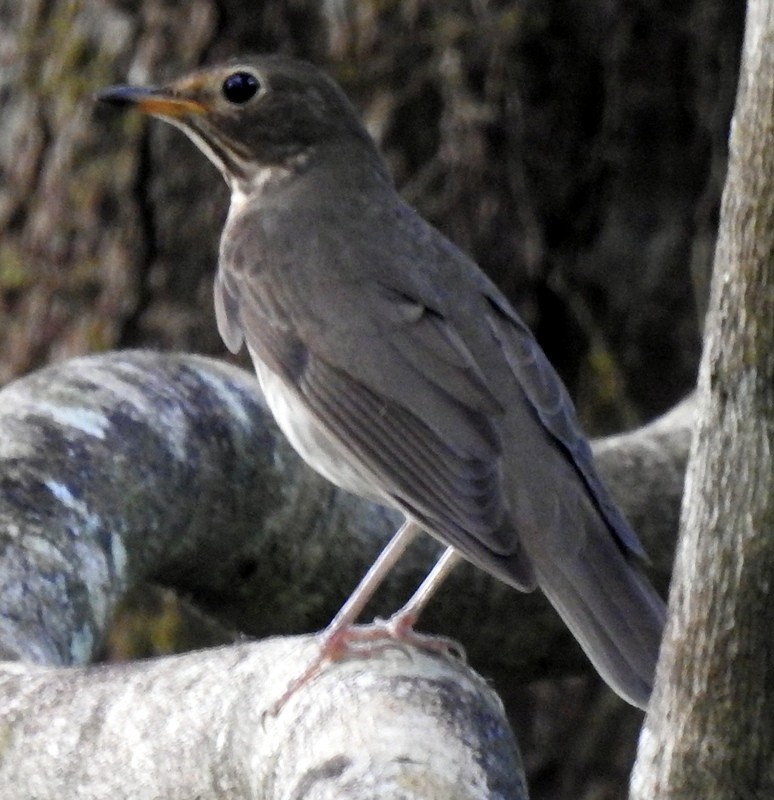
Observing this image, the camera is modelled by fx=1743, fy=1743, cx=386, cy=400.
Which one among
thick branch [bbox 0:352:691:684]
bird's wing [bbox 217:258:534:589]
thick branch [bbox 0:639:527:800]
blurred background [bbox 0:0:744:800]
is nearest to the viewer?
thick branch [bbox 0:639:527:800]

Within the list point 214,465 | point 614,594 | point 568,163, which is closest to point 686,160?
point 568,163

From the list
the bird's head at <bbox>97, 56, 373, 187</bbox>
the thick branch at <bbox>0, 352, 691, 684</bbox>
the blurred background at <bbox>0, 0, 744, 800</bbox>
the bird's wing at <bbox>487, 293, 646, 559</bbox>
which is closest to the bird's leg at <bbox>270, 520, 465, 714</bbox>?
the bird's wing at <bbox>487, 293, 646, 559</bbox>

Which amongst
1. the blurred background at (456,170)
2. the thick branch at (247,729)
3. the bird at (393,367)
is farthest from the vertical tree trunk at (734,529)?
the blurred background at (456,170)

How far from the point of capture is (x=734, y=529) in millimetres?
2531

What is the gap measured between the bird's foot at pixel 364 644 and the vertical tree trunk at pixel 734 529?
0.84 m

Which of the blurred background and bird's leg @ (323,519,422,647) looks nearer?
bird's leg @ (323,519,422,647)

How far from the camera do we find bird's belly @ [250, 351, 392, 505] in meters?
4.14

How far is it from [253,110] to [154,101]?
29cm

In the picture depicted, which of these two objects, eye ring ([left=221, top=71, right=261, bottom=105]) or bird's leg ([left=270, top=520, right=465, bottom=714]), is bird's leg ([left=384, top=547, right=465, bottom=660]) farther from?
eye ring ([left=221, top=71, right=261, bottom=105])

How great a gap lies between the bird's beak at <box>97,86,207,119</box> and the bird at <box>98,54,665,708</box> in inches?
0.4

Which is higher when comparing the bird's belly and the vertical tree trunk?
the vertical tree trunk

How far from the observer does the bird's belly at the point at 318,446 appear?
13.6ft

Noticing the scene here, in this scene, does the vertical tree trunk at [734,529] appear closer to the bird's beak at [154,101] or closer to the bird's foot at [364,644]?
the bird's foot at [364,644]

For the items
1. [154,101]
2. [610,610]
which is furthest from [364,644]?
[154,101]
